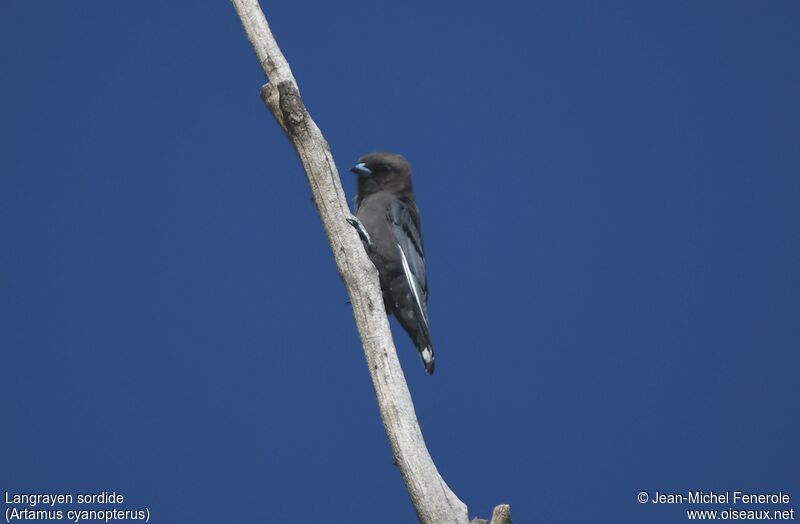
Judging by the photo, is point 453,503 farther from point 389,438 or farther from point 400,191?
point 400,191

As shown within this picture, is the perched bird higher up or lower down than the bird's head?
lower down

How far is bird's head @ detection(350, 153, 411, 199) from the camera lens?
520 centimetres

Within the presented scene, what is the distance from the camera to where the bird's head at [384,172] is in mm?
5203

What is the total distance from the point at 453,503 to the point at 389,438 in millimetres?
343

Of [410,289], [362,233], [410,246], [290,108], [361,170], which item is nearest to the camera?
[290,108]

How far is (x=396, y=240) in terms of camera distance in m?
4.92

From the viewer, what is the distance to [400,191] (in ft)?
17.1

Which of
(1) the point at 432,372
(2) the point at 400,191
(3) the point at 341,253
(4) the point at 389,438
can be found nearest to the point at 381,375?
(4) the point at 389,438

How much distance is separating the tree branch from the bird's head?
944 millimetres

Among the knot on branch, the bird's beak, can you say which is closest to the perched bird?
the bird's beak

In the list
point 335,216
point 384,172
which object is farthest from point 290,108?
point 384,172

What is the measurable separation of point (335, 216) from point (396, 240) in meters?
0.72

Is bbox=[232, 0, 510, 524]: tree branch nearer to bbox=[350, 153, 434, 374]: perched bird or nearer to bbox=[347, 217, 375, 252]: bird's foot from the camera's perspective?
bbox=[347, 217, 375, 252]: bird's foot

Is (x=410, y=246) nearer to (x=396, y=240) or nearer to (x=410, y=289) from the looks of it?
(x=396, y=240)
